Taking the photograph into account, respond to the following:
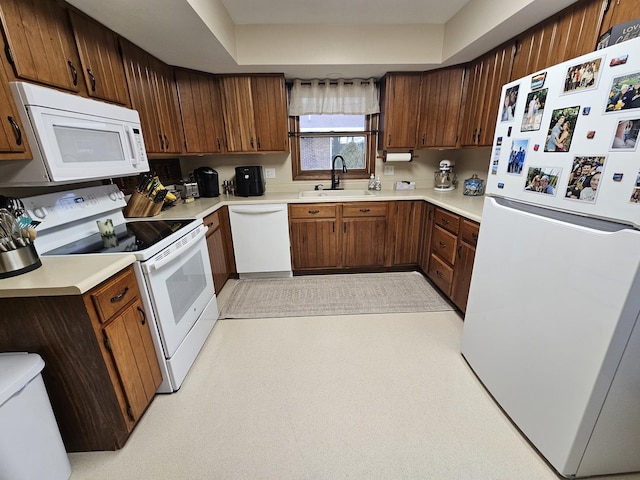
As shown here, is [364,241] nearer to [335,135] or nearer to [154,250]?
[335,135]

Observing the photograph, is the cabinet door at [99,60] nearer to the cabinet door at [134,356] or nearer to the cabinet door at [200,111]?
the cabinet door at [200,111]

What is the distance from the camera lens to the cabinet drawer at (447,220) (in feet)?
7.25

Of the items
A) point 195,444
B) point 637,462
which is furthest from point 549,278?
point 195,444

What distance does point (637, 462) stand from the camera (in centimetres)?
112

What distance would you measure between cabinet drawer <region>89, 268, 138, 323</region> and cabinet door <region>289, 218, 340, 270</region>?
65.4 inches

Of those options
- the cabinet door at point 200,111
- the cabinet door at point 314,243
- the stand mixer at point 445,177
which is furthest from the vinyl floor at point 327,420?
the cabinet door at point 200,111

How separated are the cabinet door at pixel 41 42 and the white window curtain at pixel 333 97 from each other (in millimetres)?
1856

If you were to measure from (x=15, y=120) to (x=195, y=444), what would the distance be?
1.64m

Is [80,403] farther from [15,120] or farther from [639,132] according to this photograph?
[639,132]

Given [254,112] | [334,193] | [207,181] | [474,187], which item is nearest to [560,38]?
[474,187]

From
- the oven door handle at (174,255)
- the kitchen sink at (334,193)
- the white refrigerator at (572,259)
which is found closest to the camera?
the white refrigerator at (572,259)

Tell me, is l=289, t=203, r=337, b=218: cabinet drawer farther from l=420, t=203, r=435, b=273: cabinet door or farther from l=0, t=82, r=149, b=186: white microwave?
l=0, t=82, r=149, b=186: white microwave

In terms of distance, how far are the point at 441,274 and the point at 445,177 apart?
117cm

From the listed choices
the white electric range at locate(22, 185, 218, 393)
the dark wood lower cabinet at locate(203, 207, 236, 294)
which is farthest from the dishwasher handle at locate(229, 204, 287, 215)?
the white electric range at locate(22, 185, 218, 393)
